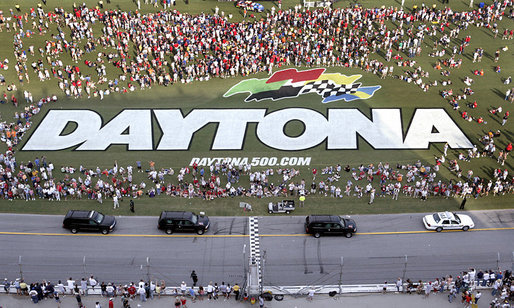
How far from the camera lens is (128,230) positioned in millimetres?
41219

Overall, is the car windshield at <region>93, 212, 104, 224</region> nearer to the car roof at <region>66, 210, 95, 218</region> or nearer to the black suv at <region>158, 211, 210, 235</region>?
the car roof at <region>66, 210, 95, 218</region>

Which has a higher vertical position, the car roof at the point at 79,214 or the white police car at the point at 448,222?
the white police car at the point at 448,222

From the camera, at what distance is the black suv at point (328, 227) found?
4028 centimetres

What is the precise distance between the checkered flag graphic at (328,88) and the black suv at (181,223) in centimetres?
2299

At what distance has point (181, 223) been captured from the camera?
40469 millimetres

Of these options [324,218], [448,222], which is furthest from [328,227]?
[448,222]

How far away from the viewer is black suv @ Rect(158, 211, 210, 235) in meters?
40.4

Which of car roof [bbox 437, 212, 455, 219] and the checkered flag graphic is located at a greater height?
the checkered flag graphic

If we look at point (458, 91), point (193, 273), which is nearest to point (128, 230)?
point (193, 273)

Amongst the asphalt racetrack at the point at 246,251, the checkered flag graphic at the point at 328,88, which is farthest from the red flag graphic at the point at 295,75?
the asphalt racetrack at the point at 246,251

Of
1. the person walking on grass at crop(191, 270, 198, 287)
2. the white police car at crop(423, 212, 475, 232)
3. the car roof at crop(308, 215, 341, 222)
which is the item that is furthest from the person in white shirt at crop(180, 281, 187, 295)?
the white police car at crop(423, 212, 475, 232)

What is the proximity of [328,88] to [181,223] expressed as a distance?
25.5 metres

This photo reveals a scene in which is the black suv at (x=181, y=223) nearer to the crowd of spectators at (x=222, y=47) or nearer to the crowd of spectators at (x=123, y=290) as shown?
the crowd of spectators at (x=123, y=290)

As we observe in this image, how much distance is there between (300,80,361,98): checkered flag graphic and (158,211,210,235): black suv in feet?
75.4
